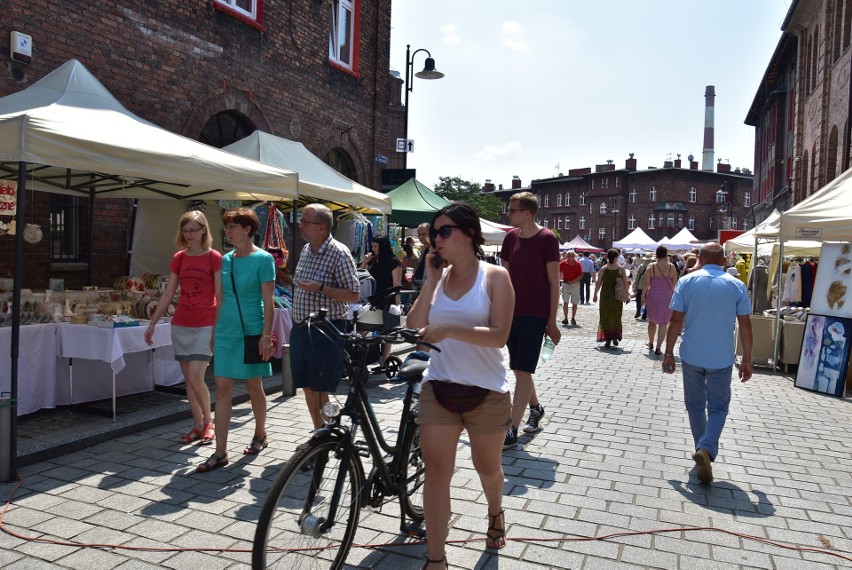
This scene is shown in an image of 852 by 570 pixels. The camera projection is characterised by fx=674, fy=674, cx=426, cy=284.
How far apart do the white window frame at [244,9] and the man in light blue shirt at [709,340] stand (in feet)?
30.8

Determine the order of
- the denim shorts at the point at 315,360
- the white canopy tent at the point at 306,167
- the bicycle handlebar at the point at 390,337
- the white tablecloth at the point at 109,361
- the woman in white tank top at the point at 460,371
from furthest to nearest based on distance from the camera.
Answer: the white canopy tent at the point at 306,167 → the white tablecloth at the point at 109,361 → the denim shorts at the point at 315,360 → the woman in white tank top at the point at 460,371 → the bicycle handlebar at the point at 390,337

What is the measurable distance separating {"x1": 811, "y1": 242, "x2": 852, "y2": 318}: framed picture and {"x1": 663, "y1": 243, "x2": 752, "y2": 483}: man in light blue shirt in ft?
15.1

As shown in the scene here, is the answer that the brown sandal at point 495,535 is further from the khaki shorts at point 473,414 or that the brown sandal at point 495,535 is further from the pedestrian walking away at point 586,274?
the pedestrian walking away at point 586,274

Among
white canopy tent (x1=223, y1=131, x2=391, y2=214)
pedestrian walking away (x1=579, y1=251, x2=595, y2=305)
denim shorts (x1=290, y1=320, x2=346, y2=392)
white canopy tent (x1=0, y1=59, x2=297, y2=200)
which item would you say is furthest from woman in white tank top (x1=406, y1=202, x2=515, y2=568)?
pedestrian walking away (x1=579, y1=251, x2=595, y2=305)

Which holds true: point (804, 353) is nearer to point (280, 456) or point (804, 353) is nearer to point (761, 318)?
point (761, 318)

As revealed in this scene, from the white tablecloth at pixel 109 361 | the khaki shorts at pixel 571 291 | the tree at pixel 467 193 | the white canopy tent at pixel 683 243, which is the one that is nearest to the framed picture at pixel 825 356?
the khaki shorts at pixel 571 291

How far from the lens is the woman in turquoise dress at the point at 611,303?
12.2m

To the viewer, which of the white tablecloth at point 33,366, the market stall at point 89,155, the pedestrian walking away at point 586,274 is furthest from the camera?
the pedestrian walking away at point 586,274

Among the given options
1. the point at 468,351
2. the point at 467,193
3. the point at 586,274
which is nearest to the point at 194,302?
the point at 468,351

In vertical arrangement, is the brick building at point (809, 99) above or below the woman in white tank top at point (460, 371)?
above

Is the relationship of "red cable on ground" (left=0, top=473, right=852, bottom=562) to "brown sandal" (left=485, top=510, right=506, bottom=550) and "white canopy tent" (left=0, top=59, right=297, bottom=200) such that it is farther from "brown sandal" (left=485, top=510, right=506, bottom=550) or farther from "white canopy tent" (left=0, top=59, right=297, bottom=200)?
"white canopy tent" (left=0, top=59, right=297, bottom=200)

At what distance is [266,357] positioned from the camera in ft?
16.2

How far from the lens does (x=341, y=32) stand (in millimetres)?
15477

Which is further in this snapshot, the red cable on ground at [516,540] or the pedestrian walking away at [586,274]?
the pedestrian walking away at [586,274]
